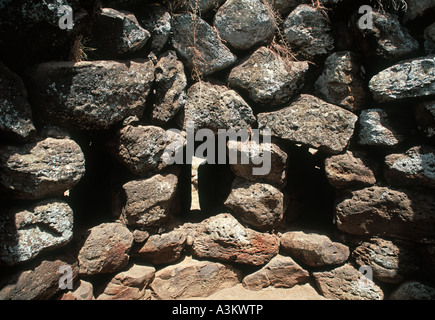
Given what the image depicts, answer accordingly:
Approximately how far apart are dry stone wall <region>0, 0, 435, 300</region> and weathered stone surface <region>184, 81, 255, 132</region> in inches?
0.5

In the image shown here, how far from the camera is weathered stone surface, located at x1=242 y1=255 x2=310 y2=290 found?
3.11 metres

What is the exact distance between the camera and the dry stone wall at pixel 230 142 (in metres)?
2.29

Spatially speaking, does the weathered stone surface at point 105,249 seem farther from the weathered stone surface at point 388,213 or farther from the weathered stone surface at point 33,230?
the weathered stone surface at point 388,213

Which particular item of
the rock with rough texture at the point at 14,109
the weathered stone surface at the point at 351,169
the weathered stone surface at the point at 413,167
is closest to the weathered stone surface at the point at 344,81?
the weathered stone surface at the point at 351,169

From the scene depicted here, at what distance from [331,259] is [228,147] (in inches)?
53.8

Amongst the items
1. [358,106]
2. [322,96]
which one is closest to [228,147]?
[322,96]

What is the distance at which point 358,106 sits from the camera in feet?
9.45

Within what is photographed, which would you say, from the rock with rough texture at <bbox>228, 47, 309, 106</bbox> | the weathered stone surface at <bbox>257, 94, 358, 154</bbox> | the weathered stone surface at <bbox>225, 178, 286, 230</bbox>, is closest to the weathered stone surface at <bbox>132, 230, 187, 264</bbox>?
the weathered stone surface at <bbox>225, 178, 286, 230</bbox>

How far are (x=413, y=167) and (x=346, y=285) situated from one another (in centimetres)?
119

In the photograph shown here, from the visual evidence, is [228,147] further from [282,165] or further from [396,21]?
[396,21]

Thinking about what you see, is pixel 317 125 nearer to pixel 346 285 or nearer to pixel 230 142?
pixel 230 142

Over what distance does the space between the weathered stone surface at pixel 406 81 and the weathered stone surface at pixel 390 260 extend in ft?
4.07

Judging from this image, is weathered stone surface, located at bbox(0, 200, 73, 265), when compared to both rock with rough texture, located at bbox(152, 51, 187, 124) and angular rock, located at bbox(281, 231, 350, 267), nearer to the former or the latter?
rock with rough texture, located at bbox(152, 51, 187, 124)

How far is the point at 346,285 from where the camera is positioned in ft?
9.79
